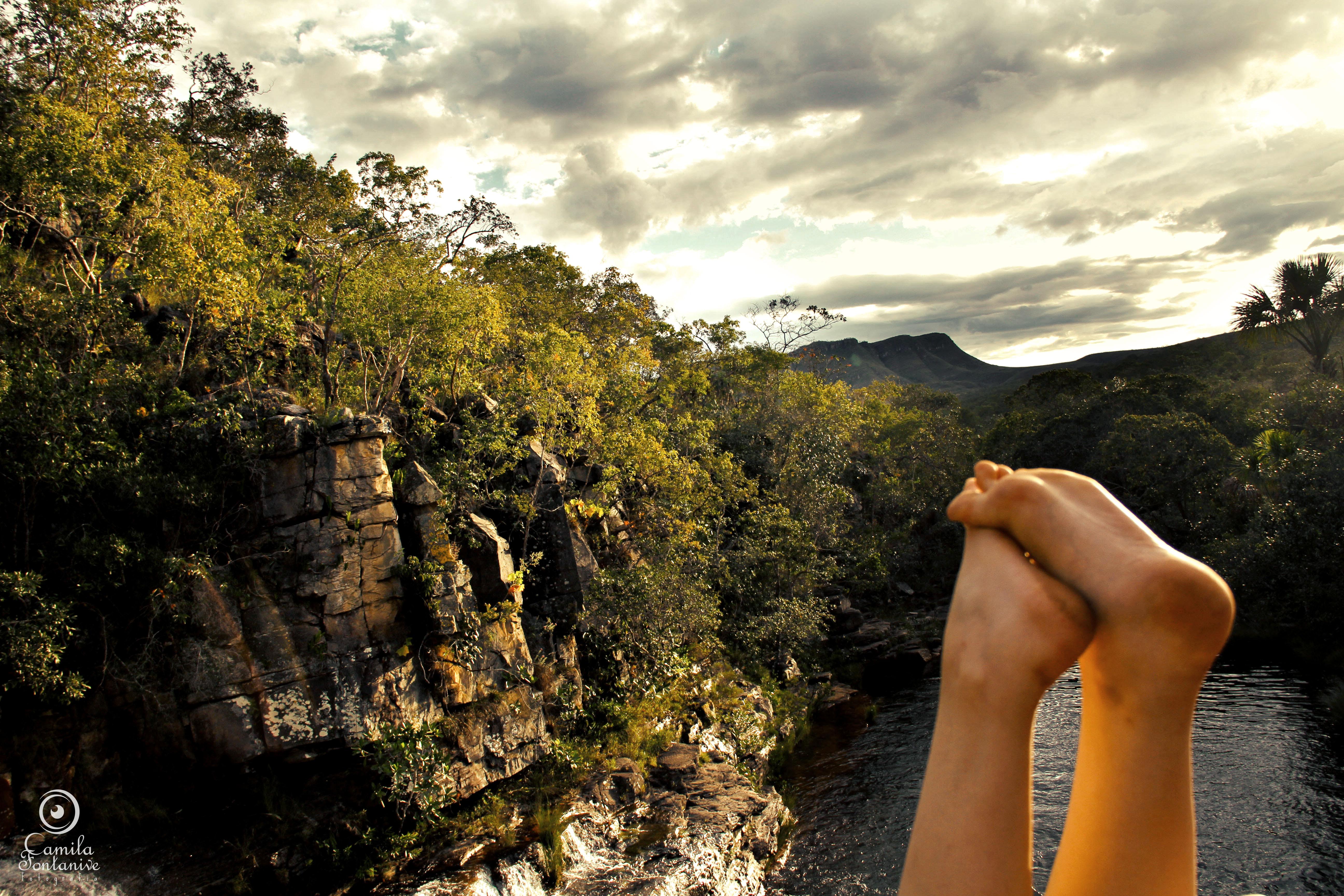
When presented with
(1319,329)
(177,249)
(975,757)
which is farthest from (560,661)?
(1319,329)

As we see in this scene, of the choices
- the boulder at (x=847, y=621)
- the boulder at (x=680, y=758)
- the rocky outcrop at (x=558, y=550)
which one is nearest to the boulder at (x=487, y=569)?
the rocky outcrop at (x=558, y=550)

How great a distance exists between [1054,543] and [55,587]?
34.7 feet

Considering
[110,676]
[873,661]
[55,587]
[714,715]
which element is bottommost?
[873,661]

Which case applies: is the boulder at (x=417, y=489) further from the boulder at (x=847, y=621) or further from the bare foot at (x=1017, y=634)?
the boulder at (x=847, y=621)

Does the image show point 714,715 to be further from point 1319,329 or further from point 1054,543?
point 1319,329

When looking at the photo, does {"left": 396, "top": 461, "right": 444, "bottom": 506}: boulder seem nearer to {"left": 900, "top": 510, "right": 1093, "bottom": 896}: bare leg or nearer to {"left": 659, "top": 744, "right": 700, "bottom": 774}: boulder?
{"left": 659, "top": 744, "right": 700, "bottom": 774}: boulder

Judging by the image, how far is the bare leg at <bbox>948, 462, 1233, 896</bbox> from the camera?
6.14 feet

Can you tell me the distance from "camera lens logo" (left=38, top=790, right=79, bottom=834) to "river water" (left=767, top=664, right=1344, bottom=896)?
8.16 meters

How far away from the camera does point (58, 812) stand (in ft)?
24.3

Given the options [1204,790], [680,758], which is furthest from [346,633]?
[1204,790]

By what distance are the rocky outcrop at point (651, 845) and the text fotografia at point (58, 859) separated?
3.44 metres

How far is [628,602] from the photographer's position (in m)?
12.4

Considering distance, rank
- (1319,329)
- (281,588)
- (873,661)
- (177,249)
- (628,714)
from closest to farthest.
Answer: (281,588), (177,249), (628,714), (873,661), (1319,329)

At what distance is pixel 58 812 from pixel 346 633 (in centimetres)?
328
